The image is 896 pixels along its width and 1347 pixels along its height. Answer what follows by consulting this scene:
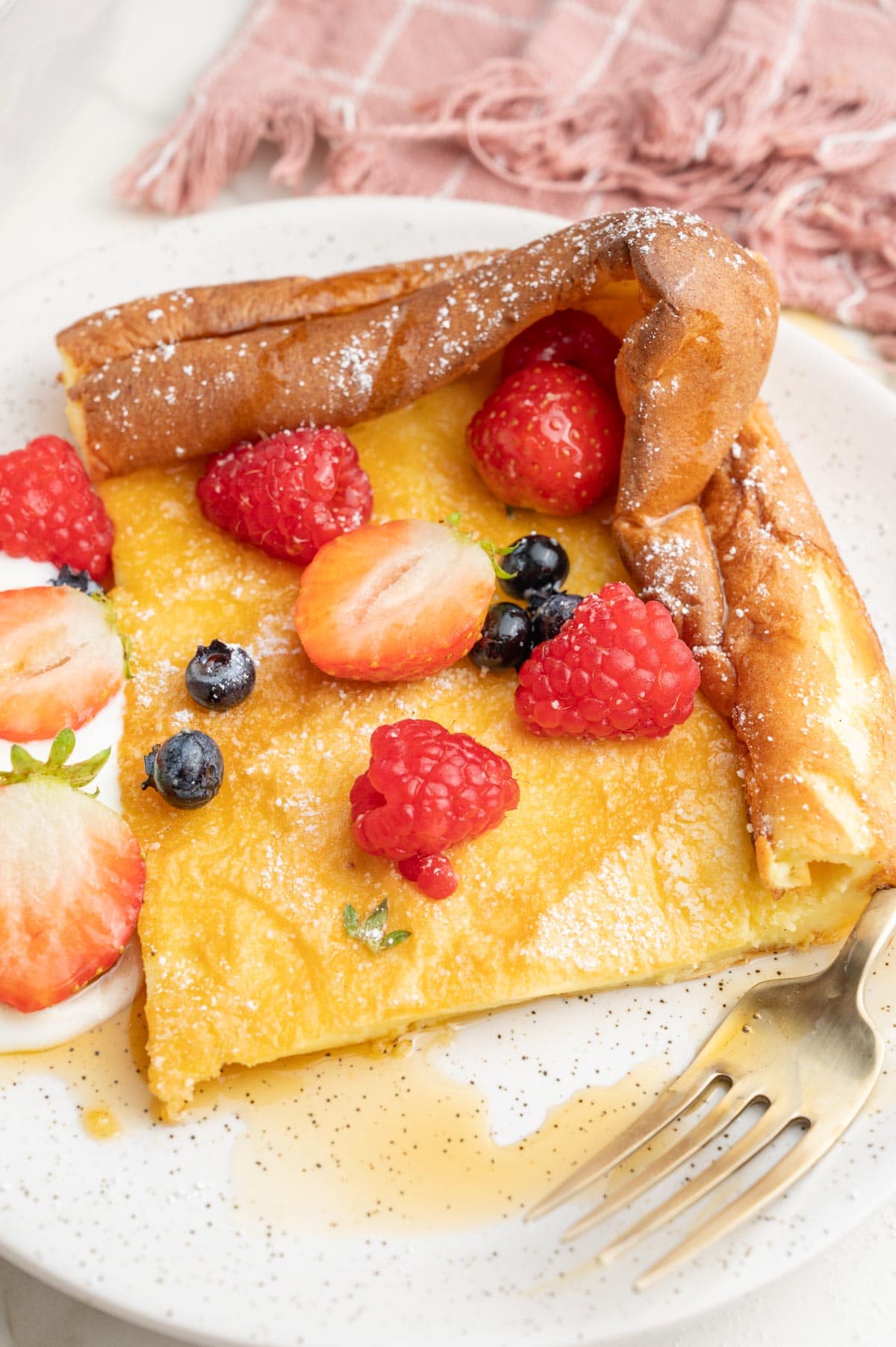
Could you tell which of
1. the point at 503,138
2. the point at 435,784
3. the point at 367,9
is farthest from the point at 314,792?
the point at 367,9

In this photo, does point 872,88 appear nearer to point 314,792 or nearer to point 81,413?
point 81,413

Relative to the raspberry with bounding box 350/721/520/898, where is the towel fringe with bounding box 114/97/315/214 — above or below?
above

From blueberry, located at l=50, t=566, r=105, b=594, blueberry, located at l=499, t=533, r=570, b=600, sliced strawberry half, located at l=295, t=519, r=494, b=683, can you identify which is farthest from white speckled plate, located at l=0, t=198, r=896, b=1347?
blueberry, located at l=499, t=533, r=570, b=600

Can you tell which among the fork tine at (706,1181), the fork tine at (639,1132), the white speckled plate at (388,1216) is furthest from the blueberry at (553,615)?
the fork tine at (706,1181)

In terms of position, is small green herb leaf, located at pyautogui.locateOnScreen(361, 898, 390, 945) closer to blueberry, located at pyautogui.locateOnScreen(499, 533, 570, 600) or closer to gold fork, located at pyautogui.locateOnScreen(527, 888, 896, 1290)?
gold fork, located at pyautogui.locateOnScreen(527, 888, 896, 1290)

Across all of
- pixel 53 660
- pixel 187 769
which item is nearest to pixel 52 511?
pixel 53 660

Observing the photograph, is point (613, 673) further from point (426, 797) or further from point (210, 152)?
point (210, 152)

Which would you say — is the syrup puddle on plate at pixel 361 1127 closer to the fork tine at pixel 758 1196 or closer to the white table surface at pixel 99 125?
the fork tine at pixel 758 1196
